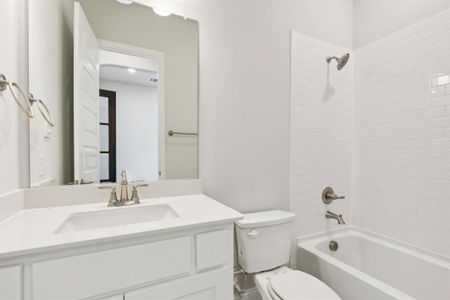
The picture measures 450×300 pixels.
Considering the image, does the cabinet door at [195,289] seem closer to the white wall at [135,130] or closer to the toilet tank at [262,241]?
the toilet tank at [262,241]

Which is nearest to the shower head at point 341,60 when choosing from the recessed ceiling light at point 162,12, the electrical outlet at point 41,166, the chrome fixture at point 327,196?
the chrome fixture at point 327,196

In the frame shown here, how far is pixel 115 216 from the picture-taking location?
1.10 meters

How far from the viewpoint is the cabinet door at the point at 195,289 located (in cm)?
84

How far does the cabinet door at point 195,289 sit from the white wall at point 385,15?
2078 mm

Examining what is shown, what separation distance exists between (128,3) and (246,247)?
153 centimetres

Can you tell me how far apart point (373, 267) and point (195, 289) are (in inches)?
62.0

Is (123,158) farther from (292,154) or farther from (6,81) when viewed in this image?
(292,154)

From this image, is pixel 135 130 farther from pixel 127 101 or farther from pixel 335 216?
pixel 335 216

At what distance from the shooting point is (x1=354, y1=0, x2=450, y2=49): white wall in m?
1.62

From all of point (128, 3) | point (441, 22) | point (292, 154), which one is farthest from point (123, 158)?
point (441, 22)

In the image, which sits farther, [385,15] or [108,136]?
[385,15]

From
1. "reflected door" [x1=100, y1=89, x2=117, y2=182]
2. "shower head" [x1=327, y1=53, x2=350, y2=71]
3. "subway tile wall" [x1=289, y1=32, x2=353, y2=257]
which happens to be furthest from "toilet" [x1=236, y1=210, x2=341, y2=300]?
"shower head" [x1=327, y1=53, x2=350, y2=71]

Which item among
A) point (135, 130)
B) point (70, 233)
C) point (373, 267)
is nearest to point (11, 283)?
point (70, 233)

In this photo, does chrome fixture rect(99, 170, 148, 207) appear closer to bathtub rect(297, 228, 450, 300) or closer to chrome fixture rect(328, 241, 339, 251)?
bathtub rect(297, 228, 450, 300)
